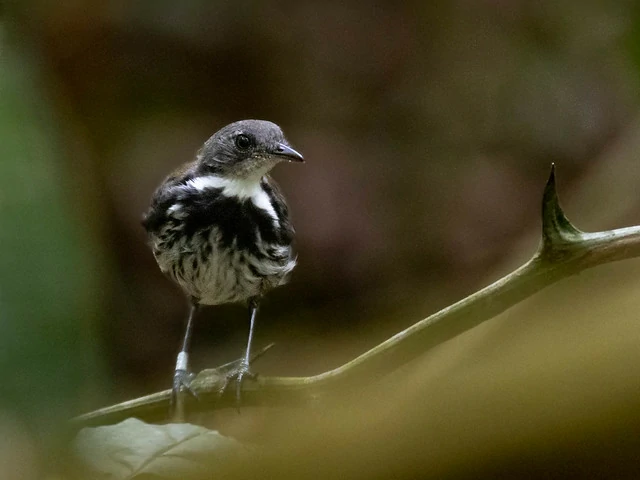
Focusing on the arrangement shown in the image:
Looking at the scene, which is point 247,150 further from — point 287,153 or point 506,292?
point 506,292

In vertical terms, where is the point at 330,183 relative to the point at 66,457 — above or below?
above

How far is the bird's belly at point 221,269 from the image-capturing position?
1577 millimetres

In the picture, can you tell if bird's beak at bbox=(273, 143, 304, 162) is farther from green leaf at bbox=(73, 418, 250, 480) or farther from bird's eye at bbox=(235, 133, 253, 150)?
green leaf at bbox=(73, 418, 250, 480)

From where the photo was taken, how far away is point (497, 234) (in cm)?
243

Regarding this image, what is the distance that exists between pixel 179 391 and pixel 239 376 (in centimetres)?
11

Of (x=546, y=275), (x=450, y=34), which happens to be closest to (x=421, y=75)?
(x=450, y=34)

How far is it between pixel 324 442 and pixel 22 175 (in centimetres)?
31

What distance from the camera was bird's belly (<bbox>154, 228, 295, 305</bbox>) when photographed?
1577 millimetres

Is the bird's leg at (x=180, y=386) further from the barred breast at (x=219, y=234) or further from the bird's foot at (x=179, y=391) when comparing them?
the barred breast at (x=219, y=234)

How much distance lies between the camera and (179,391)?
1.50 meters

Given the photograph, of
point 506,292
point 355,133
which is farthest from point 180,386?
→ point 355,133

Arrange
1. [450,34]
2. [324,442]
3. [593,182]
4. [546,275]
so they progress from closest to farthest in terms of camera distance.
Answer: [324,442] < [546,275] < [593,182] < [450,34]

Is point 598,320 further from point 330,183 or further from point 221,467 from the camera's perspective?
point 330,183

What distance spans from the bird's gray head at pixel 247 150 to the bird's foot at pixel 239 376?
1.15ft
